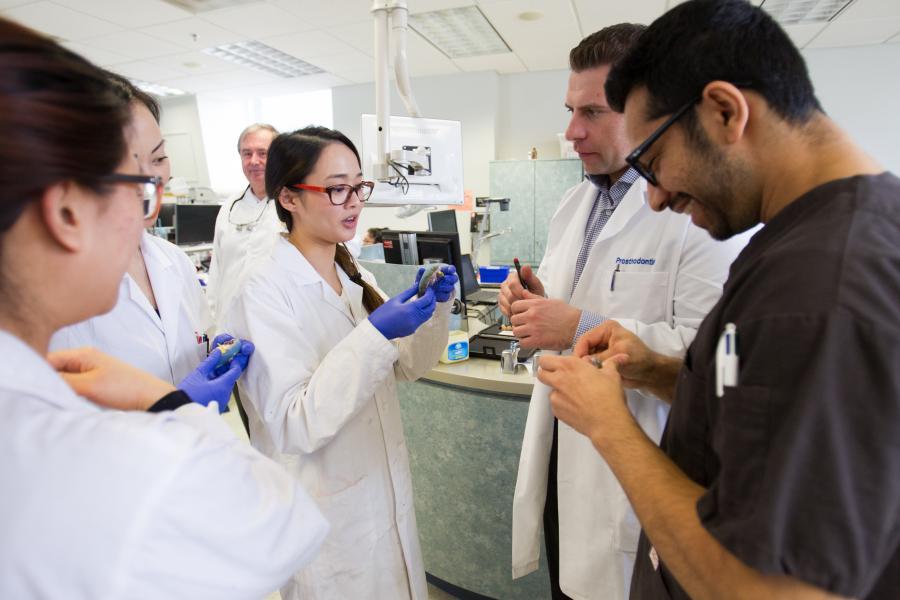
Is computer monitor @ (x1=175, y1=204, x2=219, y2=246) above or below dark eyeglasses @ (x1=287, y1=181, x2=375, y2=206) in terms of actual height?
below

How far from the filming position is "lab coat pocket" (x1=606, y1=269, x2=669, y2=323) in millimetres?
1277

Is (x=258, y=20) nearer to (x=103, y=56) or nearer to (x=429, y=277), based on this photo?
(x=103, y=56)

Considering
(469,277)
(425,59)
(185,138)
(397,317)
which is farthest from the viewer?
(185,138)

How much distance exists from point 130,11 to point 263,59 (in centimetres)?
168

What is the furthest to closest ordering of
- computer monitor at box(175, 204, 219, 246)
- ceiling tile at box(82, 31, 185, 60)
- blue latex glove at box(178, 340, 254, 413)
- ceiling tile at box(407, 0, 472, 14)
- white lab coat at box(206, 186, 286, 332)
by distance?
ceiling tile at box(82, 31, 185, 60), computer monitor at box(175, 204, 219, 246), ceiling tile at box(407, 0, 472, 14), white lab coat at box(206, 186, 286, 332), blue latex glove at box(178, 340, 254, 413)

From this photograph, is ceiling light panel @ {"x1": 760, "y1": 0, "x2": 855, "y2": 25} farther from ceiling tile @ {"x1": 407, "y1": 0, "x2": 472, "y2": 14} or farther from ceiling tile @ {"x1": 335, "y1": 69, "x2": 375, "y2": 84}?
ceiling tile @ {"x1": 335, "y1": 69, "x2": 375, "y2": 84}

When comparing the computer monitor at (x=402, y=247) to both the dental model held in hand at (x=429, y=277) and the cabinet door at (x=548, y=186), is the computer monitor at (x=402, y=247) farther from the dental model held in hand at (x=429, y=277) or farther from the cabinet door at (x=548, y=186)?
the cabinet door at (x=548, y=186)

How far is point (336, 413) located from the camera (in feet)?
3.80

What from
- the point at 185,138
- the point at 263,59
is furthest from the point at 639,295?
the point at 185,138

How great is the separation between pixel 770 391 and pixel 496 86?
6.33 meters

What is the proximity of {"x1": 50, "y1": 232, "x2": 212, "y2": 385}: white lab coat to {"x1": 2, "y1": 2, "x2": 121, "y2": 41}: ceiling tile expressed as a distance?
4.07 metres

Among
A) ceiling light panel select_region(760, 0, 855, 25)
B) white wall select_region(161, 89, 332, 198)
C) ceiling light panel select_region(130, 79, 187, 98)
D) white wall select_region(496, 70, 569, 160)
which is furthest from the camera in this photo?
white wall select_region(161, 89, 332, 198)

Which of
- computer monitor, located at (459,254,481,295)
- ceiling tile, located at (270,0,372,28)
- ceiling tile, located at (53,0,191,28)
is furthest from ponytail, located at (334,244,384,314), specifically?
ceiling tile, located at (53,0,191,28)

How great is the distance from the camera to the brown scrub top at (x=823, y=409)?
497 mm
